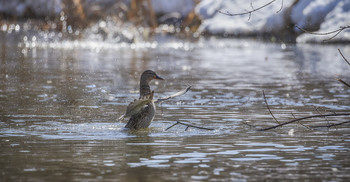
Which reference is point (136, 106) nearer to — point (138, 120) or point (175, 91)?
point (138, 120)

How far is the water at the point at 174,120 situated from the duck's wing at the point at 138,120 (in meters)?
0.16

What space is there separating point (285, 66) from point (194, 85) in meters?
5.55

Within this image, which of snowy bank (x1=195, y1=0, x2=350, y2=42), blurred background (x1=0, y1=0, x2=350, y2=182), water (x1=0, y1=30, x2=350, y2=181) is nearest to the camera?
water (x1=0, y1=30, x2=350, y2=181)

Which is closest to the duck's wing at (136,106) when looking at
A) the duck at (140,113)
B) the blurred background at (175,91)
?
the duck at (140,113)

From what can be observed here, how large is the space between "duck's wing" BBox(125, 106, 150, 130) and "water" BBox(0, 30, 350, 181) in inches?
6.3

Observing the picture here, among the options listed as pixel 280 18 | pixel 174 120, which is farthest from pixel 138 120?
pixel 280 18

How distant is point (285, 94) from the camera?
14.5 meters

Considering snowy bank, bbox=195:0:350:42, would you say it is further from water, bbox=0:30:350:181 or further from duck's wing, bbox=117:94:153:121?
duck's wing, bbox=117:94:153:121

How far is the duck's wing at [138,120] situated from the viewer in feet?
33.9

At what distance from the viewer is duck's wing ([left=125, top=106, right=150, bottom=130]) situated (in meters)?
10.3

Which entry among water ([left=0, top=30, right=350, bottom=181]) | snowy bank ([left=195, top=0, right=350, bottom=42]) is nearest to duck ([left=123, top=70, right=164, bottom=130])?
water ([left=0, top=30, right=350, bottom=181])

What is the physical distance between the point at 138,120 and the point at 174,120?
34.3 inches

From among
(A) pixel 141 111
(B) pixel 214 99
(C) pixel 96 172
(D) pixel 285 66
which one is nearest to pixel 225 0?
(D) pixel 285 66

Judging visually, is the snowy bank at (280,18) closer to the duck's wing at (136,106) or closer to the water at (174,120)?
the water at (174,120)
